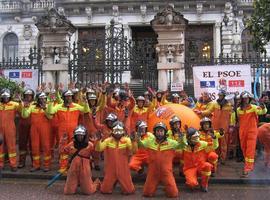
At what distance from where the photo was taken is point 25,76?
53.1 feet

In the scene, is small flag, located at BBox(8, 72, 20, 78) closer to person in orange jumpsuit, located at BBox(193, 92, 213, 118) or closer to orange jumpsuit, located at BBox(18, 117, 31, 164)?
orange jumpsuit, located at BBox(18, 117, 31, 164)

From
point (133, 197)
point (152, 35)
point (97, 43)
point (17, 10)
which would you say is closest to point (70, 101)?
point (133, 197)

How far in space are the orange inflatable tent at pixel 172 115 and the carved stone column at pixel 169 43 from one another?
4966 millimetres

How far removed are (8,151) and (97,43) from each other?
7.76 meters

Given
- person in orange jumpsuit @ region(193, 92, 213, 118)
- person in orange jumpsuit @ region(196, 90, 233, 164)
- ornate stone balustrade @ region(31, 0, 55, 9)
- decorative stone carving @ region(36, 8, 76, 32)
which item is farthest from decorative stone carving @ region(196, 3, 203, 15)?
person in orange jumpsuit @ region(196, 90, 233, 164)

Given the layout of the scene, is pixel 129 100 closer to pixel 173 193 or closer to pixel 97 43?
pixel 173 193

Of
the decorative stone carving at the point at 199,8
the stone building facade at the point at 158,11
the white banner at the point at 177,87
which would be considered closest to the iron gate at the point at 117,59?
the white banner at the point at 177,87

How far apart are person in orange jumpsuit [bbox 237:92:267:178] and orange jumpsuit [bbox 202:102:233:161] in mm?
986

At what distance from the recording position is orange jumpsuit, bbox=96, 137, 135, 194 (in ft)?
27.2

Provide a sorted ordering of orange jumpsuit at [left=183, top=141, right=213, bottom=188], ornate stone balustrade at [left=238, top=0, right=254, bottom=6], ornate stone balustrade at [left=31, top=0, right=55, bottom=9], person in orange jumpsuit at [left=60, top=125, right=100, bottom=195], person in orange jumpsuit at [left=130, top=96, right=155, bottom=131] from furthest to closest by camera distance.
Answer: ornate stone balustrade at [left=31, top=0, right=55, bottom=9] → ornate stone balustrade at [left=238, top=0, right=254, bottom=6] → person in orange jumpsuit at [left=130, top=96, right=155, bottom=131] → orange jumpsuit at [left=183, top=141, right=213, bottom=188] → person in orange jumpsuit at [left=60, top=125, right=100, bottom=195]

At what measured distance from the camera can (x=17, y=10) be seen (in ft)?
107

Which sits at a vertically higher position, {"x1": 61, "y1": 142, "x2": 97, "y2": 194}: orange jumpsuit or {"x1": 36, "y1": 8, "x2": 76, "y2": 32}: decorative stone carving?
{"x1": 36, "y1": 8, "x2": 76, "y2": 32}: decorative stone carving

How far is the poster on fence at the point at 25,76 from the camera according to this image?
1608cm

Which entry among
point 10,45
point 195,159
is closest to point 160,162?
Answer: point 195,159
